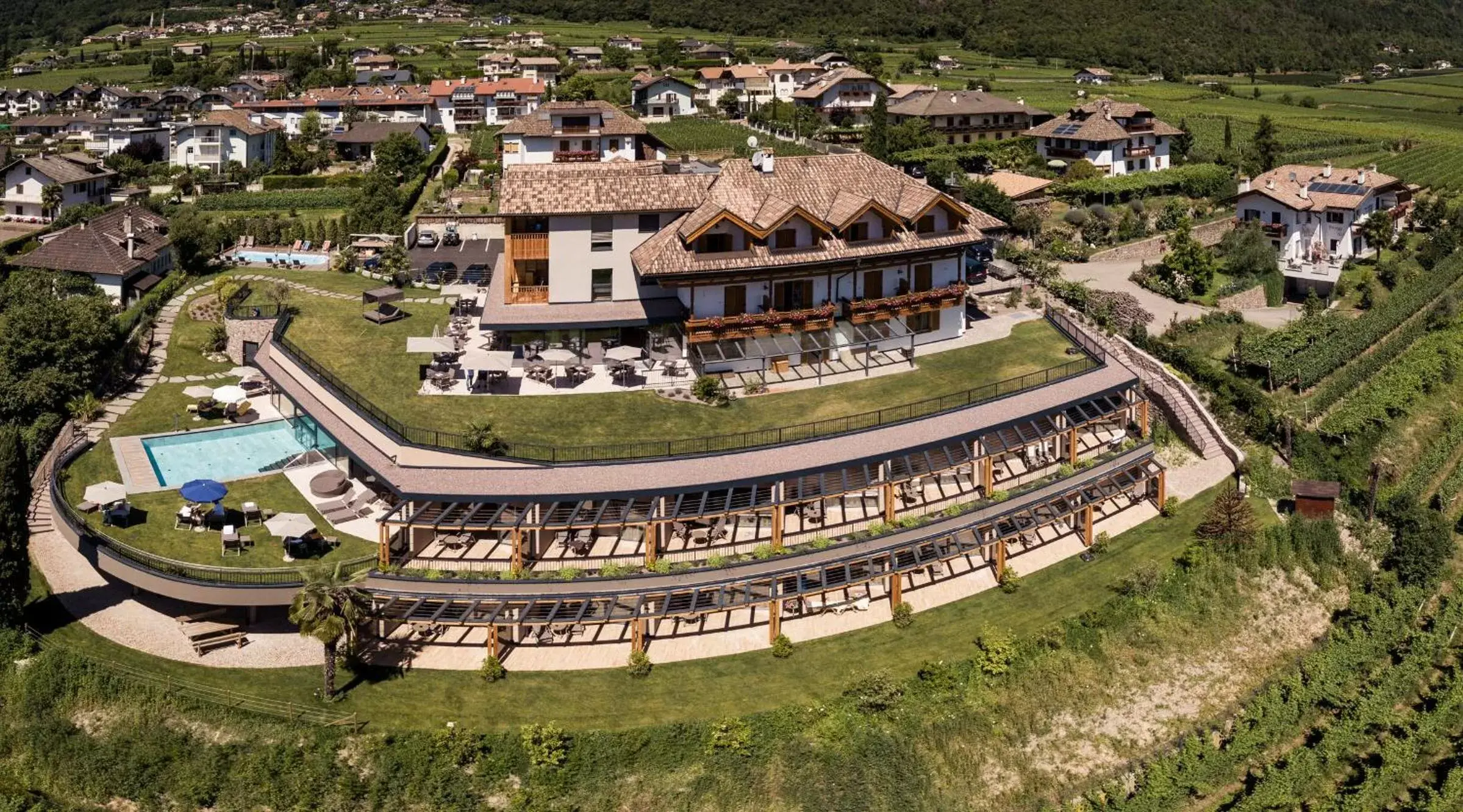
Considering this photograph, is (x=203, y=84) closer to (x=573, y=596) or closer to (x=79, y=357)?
(x=79, y=357)

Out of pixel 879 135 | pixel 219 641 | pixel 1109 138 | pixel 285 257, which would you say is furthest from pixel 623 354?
pixel 1109 138

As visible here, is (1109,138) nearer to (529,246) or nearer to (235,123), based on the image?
(529,246)

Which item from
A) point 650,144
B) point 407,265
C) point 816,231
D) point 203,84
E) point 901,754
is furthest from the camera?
point 203,84

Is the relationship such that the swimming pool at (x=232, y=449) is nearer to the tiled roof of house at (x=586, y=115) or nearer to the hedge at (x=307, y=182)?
the tiled roof of house at (x=586, y=115)

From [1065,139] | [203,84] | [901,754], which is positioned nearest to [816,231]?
[901,754]

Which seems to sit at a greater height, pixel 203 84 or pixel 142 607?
pixel 203 84

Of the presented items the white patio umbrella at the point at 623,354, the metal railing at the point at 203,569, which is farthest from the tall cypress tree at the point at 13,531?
the white patio umbrella at the point at 623,354
